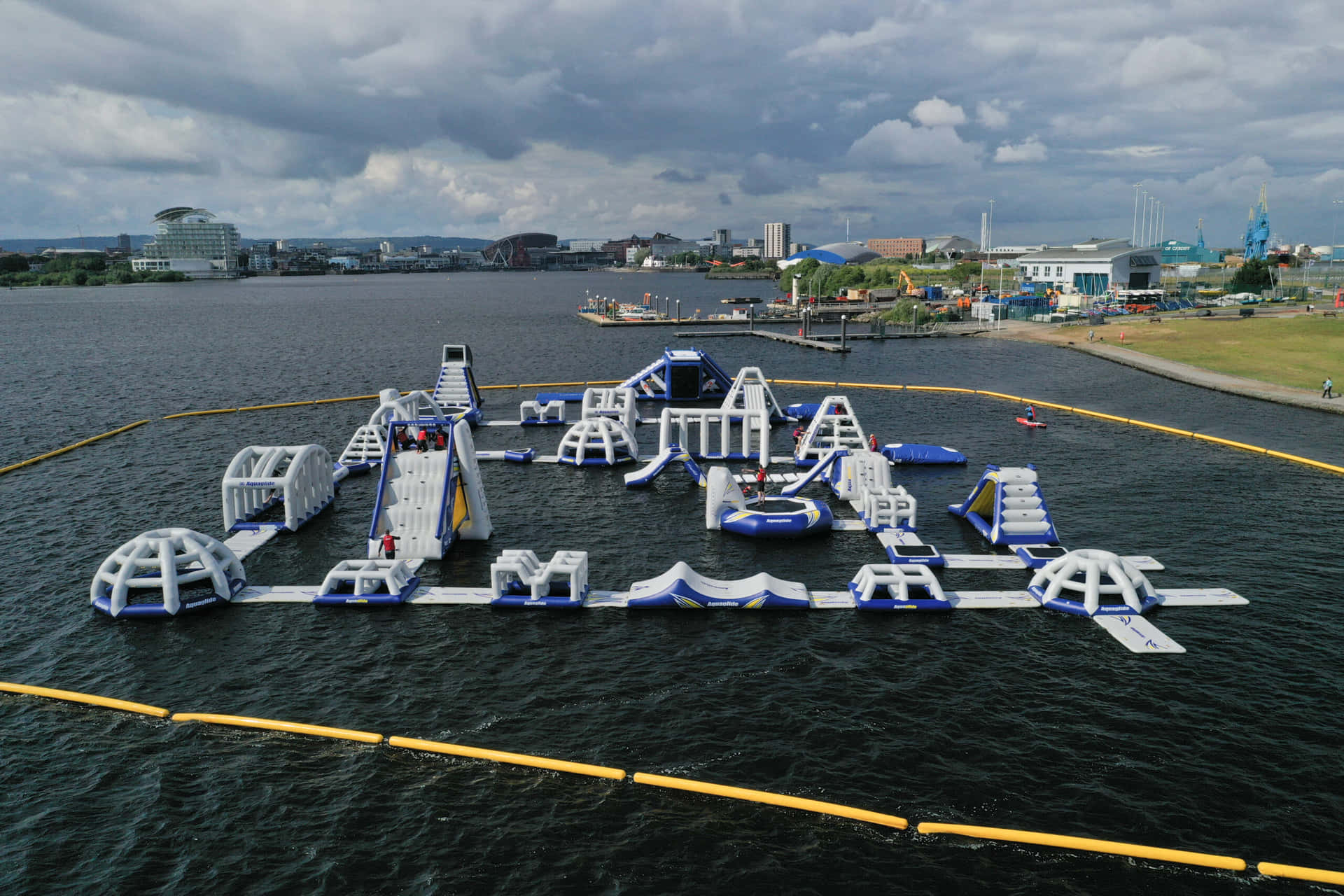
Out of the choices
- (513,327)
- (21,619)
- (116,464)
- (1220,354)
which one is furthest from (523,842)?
(513,327)

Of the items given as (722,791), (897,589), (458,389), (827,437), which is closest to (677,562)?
(897,589)

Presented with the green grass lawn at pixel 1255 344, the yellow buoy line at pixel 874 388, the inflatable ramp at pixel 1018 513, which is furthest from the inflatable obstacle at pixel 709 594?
the green grass lawn at pixel 1255 344

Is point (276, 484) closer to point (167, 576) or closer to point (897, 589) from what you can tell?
point (167, 576)

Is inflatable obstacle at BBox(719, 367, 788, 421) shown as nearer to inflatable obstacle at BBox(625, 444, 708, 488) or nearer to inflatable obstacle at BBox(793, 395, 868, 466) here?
inflatable obstacle at BBox(793, 395, 868, 466)

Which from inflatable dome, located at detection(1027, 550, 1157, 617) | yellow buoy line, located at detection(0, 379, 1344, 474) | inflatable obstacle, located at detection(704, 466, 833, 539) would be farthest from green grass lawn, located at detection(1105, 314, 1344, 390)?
inflatable obstacle, located at detection(704, 466, 833, 539)

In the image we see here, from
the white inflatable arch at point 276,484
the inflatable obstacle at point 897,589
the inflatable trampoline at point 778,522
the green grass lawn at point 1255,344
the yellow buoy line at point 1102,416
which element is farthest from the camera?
the green grass lawn at point 1255,344

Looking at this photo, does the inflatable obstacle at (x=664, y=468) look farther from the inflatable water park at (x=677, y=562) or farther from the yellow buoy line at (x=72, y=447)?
the yellow buoy line at (x=72, y=447)
